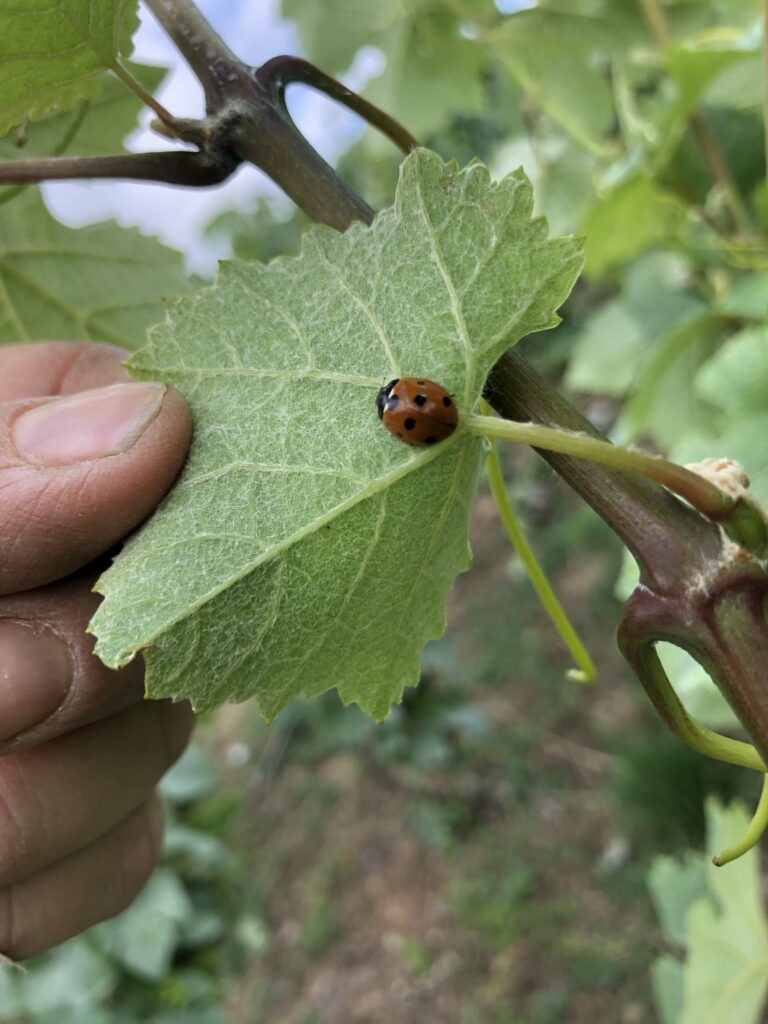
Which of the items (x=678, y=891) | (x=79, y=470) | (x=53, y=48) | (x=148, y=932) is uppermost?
(x=53, y=48)

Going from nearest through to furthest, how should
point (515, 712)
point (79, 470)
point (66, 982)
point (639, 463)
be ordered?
point (639, 463)
point (79, 470)
point (66, 982)
point (515, 712)

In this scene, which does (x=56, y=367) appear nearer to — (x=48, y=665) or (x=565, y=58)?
(x=48, y=665)

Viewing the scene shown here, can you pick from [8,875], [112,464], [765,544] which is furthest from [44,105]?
[8,875]

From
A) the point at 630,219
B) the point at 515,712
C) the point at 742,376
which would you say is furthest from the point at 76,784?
the point at 515,712

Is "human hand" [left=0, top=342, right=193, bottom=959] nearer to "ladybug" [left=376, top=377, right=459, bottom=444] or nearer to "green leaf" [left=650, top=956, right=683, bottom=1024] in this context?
"ladybug" [left=376, top=377, right=459, bottom=444]

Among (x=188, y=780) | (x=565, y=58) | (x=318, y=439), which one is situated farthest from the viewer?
(x=188, y=780)

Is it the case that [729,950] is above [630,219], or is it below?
below
